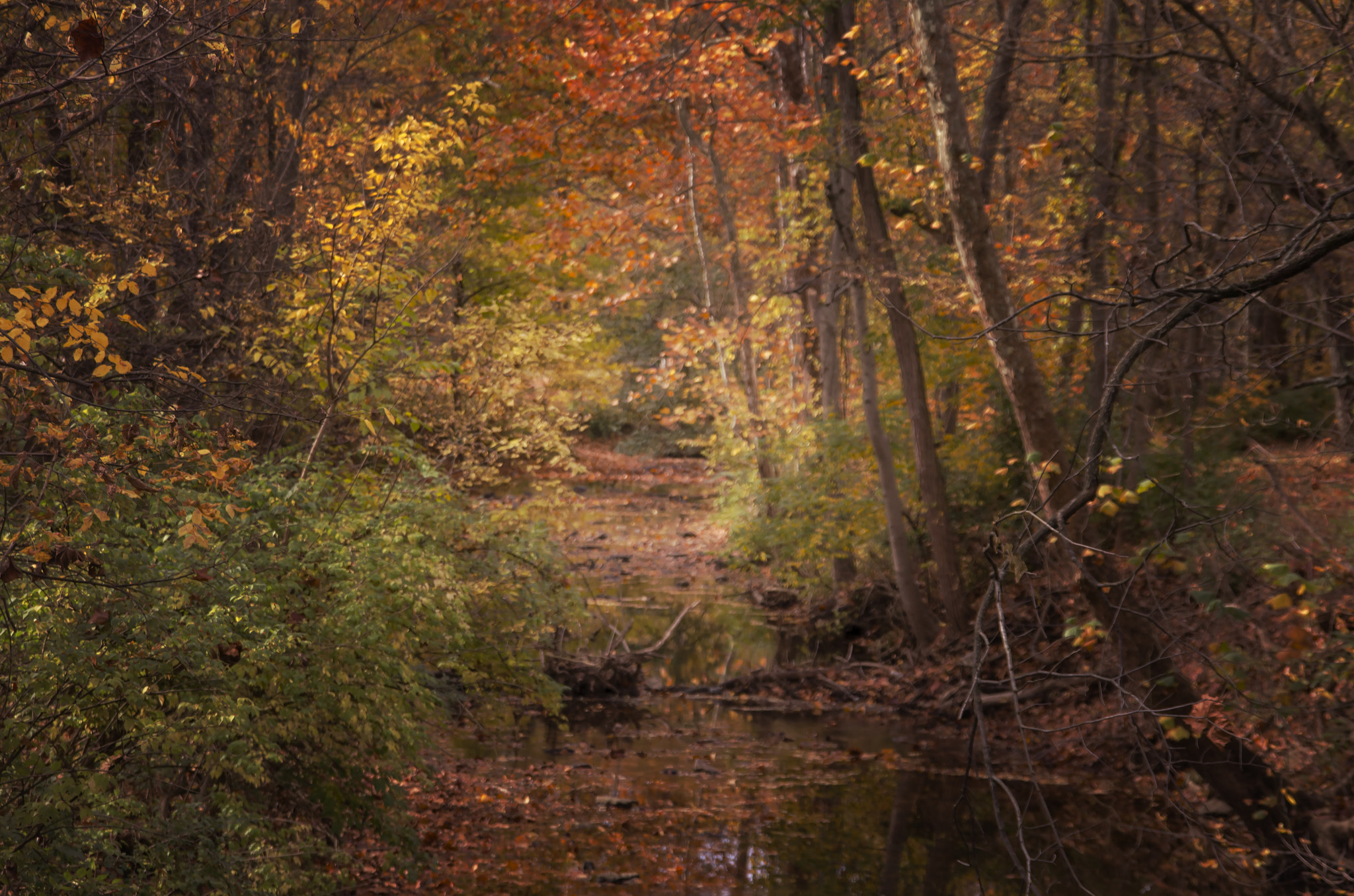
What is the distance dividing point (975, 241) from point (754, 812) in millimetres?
5009

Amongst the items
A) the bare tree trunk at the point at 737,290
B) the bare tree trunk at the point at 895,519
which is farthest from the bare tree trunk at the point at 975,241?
the bare tree trunk at the point at 737,290

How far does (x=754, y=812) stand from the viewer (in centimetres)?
819

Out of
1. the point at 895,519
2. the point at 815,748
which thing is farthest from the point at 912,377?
the point at 815,748

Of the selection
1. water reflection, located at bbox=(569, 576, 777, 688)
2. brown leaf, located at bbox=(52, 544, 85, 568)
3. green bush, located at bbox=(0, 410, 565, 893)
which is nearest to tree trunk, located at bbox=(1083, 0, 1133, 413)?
water reflection, located at bbox=(569, 576, 777, 688)

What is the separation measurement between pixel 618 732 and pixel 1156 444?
7.18 meters

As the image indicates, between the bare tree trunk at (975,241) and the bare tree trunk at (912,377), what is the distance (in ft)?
10.6

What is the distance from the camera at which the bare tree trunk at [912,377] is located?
444 inches

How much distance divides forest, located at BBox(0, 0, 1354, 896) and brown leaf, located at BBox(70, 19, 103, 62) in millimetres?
19

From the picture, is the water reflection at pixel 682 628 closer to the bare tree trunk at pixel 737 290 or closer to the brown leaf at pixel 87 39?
the bare tree trunk at pixel 737 290

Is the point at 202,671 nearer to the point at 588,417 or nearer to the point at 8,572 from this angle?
the point at 8,572

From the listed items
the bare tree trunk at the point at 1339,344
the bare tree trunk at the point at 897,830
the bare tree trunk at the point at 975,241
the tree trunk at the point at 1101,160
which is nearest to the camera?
the bare tree trunk at the point at 1339,344

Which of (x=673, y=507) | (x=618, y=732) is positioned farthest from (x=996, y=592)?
(x=673, y=507)

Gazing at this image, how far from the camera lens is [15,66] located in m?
4.73

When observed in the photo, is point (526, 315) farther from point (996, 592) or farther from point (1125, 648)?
point (996, 592)
